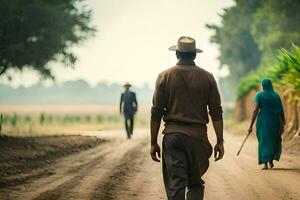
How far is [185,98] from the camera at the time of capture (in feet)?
18.9

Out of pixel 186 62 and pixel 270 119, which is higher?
pixel 186 62

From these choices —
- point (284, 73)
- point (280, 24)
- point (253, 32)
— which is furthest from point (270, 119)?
point (253, 32)

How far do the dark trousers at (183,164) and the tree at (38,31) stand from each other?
32.5 ft

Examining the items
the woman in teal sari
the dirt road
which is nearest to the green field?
the dirt road

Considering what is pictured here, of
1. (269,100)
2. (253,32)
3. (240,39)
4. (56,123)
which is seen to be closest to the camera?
(269,100)

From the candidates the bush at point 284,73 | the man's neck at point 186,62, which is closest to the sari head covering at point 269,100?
the bush at point 284,73

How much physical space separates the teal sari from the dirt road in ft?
1.63

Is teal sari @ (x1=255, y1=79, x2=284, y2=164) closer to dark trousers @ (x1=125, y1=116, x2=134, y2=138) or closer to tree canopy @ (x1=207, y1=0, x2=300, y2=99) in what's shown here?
dark trousers @ (x1=125, y1=116, x2=134, y2=138)

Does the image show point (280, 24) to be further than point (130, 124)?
Yes

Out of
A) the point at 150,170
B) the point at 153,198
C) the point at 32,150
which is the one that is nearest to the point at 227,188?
the point at 153,198

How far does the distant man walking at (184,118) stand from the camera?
5.68 m

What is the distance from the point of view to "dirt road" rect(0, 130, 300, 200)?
844 cm

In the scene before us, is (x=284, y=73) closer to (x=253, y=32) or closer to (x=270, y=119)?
(x=270, y=119)

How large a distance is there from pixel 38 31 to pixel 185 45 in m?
10.9
